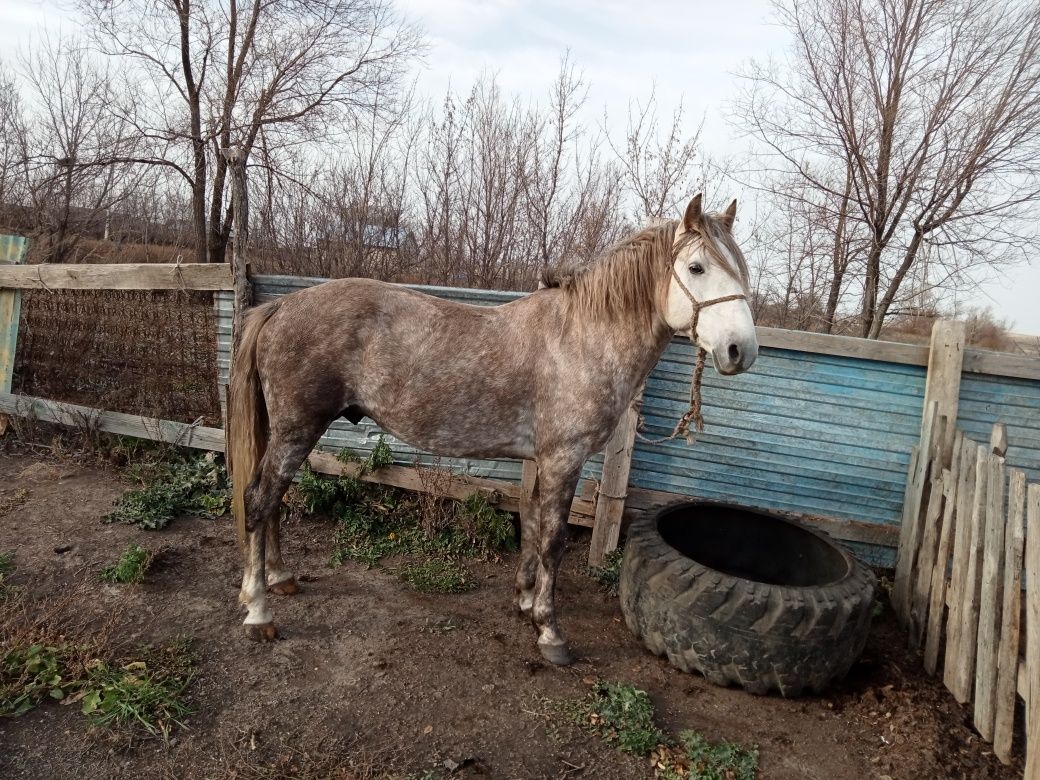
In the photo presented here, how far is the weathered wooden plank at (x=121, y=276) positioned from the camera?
13.7ft

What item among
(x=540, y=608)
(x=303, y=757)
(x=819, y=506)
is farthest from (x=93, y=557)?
(x=819, y=506)

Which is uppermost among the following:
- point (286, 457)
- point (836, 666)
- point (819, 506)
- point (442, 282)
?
point (442, 282)

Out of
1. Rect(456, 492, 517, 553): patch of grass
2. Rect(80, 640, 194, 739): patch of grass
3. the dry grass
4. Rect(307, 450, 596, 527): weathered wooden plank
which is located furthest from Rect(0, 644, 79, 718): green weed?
the dry grass

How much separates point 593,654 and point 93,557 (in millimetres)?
3064

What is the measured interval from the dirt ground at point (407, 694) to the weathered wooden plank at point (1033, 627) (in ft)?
1.41

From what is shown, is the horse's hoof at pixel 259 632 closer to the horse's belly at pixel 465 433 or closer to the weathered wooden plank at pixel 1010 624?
the horse's belly at pixel 465 433

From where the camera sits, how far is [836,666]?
2580 millimetres

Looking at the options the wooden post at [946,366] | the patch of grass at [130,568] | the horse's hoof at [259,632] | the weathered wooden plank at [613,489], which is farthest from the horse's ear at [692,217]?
the patch of grass at [130,568]

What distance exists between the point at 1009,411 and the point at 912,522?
40.3 inches

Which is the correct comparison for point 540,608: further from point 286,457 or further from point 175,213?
point 175,213

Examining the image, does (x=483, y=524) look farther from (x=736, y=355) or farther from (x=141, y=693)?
(x=736, y=355)

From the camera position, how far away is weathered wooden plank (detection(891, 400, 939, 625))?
10.4ft

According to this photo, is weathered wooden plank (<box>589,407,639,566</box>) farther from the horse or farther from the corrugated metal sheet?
the corrugated metal sheet

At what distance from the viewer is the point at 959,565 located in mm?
2639
